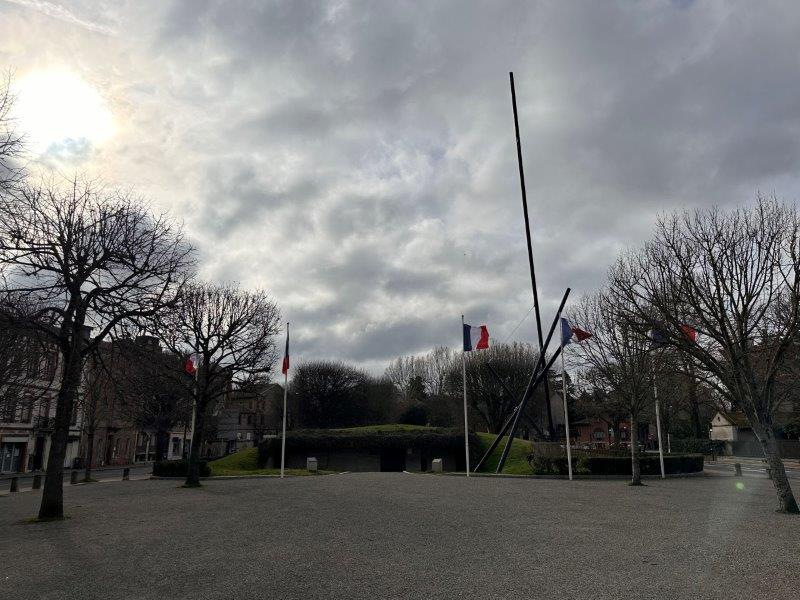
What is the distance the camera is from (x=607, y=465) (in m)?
26.8

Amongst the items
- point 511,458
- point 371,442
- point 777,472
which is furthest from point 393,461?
point 777,472

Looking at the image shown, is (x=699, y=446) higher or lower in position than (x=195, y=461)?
lower

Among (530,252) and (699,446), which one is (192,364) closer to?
(530,252)

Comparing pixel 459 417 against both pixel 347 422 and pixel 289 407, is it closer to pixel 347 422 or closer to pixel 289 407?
pixel 347 422

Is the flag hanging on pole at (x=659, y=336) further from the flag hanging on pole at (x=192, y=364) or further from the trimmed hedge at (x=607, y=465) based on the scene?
the flag hanging on pole at (x=192, y=364)

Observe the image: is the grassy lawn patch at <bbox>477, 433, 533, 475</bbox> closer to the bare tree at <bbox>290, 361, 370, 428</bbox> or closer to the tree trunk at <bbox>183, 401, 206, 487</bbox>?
the tree trunk at <bbox>183, 401, 206, 487</bbox>

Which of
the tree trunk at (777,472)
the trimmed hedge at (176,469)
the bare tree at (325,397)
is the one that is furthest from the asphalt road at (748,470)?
the bare tree at (325,397)

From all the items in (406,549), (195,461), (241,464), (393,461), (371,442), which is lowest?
(393,461)

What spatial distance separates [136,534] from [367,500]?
6.78 m

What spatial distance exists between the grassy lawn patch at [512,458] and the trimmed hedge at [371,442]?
1.43m

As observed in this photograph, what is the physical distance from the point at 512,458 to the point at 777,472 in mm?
20087

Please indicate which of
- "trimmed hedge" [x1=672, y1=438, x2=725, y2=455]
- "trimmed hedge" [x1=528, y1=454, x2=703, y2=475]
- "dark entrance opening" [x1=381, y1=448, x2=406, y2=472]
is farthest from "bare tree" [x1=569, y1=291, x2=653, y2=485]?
"trimmed hedge" [x1=672, y1=438, x2=725, y2=455]

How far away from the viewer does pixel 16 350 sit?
19422mm

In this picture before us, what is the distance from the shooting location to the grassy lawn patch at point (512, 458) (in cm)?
3014
